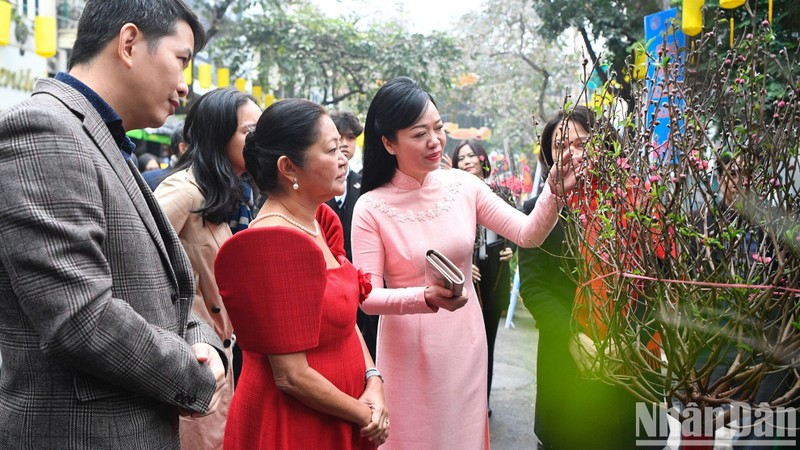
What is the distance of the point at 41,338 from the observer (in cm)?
122

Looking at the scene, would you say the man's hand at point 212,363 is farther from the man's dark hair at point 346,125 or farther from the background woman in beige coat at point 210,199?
the man's dark hair at point 346,125

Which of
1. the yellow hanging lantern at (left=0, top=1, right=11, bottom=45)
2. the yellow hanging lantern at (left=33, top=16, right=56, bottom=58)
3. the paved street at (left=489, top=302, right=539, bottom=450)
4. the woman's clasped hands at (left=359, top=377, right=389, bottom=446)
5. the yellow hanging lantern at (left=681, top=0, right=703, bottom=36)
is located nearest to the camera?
the woman's clasped hands at (left=359, top=377, right=389, bottom=446)

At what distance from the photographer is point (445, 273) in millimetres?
2000

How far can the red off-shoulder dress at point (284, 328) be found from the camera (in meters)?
1.75

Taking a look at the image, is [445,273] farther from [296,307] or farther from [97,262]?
[97,262]

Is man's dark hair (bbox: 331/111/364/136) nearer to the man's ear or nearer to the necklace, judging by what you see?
the necklace

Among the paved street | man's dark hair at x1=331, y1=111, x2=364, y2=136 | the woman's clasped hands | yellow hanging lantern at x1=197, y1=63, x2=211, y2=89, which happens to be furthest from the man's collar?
yellow hanging lantern at x1=197, y1=63, x2=211, y2=89

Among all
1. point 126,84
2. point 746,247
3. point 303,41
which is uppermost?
point 303,41

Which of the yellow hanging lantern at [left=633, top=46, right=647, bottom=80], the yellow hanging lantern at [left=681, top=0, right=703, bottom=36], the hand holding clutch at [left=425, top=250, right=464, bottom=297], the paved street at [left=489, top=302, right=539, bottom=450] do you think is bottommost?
the paved street at [left=489, top=302, right=539, bottom=450]

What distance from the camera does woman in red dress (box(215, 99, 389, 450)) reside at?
1751 mm

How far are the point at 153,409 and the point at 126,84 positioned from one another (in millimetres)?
651

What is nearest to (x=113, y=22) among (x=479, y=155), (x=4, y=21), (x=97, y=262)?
(x=97, y=262)

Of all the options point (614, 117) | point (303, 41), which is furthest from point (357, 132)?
point (303, 41)

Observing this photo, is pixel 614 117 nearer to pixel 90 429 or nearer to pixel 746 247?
pixel 746 247
